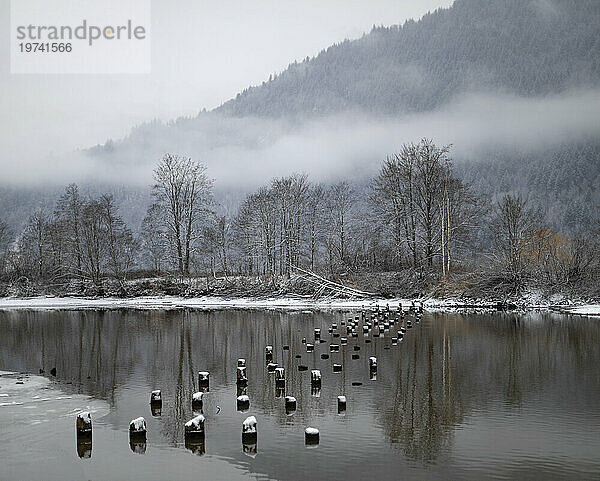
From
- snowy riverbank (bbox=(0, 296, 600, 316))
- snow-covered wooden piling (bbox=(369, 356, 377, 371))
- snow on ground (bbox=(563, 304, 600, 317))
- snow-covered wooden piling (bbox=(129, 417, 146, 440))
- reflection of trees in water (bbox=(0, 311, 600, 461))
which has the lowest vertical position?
snowy riverbank (bbox=(0, 296, 600, 316))

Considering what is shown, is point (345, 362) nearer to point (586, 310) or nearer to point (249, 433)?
point (249, 433)

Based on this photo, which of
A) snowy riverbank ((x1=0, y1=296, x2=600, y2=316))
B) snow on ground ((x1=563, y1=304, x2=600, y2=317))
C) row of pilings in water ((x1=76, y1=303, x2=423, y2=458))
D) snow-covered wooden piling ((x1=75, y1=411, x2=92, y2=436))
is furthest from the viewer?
snowy riverbank ((x1=0, y1=296, x2=600, y2=316))

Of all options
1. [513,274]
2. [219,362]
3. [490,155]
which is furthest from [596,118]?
[219,362]

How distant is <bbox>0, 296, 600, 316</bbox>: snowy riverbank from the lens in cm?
4625

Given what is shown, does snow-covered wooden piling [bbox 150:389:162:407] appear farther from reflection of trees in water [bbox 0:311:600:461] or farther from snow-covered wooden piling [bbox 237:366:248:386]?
snow-covered wooden piling [bbox 237:366:248:386]

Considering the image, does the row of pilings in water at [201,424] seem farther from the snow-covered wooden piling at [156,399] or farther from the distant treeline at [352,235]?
the distant treeline at [352,235]

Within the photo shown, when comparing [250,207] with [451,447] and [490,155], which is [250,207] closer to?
[451,447]

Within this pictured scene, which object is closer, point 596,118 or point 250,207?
point 250,207

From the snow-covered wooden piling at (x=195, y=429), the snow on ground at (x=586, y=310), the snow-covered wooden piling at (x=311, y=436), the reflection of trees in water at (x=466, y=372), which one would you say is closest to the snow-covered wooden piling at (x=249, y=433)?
the snow-covered wooden piling at (x=195, y=429)

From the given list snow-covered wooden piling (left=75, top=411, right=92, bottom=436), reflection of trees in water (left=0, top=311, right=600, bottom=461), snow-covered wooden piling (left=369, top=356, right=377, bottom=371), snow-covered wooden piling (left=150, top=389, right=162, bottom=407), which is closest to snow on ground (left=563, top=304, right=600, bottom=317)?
reflection of trees in water (left=0, top=311, right=600, bottom=461)

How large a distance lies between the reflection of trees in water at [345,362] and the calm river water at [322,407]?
66 millimetres

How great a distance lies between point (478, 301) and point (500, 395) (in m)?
31.8

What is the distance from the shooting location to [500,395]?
16.6 metres

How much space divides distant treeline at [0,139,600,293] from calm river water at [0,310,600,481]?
803 inches
